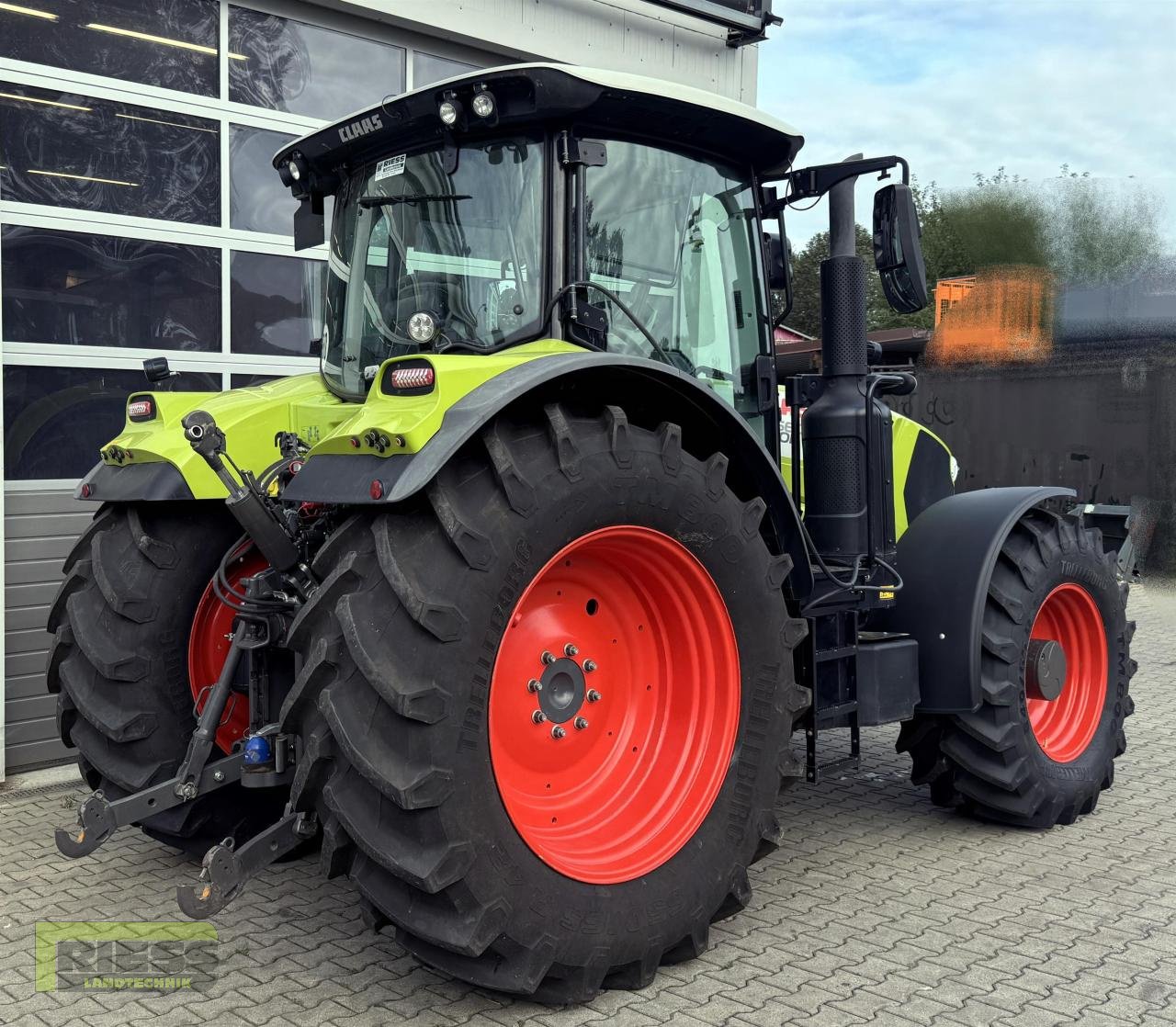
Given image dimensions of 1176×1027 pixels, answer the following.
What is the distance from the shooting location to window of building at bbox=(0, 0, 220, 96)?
5.65m

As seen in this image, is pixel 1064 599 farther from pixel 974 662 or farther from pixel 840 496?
pixel 840 496

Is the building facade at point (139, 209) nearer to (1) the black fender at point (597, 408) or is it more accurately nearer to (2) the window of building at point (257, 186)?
(2) the window of building at point (257, 186)

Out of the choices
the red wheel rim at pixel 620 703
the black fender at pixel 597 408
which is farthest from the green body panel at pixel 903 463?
the red wheel rim at pixel 620 703

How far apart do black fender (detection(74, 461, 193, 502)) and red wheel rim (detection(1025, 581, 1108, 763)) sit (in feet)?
11.3

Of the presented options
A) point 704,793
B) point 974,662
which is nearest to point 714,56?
point 974,662

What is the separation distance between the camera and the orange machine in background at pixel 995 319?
16.3 metres

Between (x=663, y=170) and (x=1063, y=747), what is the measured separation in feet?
9.67

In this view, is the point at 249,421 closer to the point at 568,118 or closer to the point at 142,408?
the point at 142,408

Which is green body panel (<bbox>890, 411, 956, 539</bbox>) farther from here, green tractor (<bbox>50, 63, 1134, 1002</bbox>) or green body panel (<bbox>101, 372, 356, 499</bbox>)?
green body panel (<bbox>101, 372, 356, 499</bbox>)

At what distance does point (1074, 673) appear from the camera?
5.05 m

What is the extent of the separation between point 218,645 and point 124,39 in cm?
362

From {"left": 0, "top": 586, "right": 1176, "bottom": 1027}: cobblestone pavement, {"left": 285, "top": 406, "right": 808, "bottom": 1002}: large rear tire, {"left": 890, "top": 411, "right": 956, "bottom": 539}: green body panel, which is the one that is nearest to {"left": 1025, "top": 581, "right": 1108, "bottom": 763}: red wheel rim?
{"left": 0, "top": 586, "right": 1176, "bottom": 1027}: cobblestone pavement

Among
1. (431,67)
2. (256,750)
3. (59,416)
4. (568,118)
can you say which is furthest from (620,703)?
(431,67)

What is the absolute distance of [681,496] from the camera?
3.29 m
